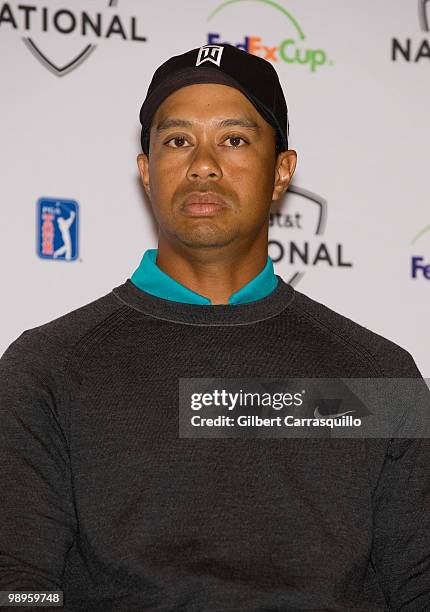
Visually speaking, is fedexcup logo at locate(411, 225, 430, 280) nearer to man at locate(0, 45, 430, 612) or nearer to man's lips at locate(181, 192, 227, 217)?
man at locate(0, 45, 430, 612)

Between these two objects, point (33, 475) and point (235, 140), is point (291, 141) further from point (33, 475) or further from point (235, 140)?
point (33, 475)

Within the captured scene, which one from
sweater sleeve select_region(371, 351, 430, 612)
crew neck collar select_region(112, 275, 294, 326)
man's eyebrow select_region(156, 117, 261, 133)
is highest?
man's eyebrow select_region(156, 117, 261, 133)

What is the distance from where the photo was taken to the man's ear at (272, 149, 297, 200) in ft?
7.60

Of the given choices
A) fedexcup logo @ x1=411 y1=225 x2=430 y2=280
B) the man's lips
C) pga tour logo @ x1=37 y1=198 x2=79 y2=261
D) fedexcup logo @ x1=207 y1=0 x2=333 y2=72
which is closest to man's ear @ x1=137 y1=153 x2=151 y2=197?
the man's lips

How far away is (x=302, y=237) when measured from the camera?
2.77 metres

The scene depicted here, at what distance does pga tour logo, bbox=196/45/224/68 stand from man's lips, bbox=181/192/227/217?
0.90 ft

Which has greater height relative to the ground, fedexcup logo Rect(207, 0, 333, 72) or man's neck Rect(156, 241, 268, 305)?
fedexcup logo Rect(207, 0, 333, 72)

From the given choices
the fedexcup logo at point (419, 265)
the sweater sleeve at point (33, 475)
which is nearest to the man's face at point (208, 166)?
the sweater sleeve at point (33, 475)

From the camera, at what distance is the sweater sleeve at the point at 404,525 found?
203 centimetres

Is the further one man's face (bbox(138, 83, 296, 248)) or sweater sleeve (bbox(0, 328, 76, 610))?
man's face (bbox(138, 83, 296, 248))

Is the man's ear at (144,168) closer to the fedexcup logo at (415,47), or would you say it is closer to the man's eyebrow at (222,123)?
the man's eyebrow at (222,123)

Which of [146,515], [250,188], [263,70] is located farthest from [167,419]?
[263,70]

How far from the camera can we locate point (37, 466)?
1896mm

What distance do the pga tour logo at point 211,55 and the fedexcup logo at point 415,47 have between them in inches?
34.2
